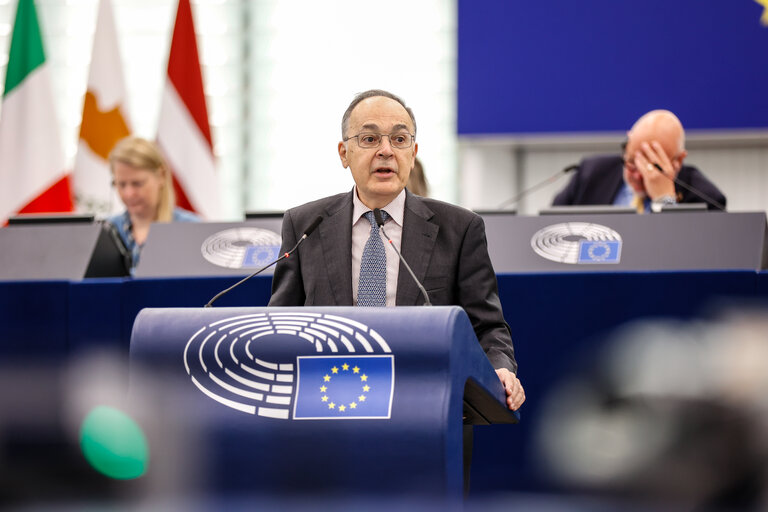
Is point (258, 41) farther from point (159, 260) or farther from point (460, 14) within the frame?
point (159, 260)

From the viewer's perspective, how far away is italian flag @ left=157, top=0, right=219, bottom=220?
5.32 meters

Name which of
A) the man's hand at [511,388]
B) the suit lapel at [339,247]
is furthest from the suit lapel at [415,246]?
the man's hand at [511,388]

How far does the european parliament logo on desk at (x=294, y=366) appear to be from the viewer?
1.42 m

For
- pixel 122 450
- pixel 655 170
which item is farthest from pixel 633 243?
pixel 122 450

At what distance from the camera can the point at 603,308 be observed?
2762 mm

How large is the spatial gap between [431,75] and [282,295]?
4401 millimetres

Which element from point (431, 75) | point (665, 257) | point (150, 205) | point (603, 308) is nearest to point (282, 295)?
point (603, 308)

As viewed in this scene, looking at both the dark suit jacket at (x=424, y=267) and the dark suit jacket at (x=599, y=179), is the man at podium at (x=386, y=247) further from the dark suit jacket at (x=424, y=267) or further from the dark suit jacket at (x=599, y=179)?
the dark suit jacket at (x=599, y=179)

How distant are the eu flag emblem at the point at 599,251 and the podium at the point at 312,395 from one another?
57.5 inches

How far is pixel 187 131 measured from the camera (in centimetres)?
536

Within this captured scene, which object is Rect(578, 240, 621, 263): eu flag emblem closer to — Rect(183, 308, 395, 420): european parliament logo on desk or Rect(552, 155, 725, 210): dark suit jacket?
Rect(552, 155, 725, 210): dark suit jacket

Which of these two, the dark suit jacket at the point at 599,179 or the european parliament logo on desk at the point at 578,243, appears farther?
the dark suit jacket at the point at 599,179

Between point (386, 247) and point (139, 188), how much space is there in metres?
2.05

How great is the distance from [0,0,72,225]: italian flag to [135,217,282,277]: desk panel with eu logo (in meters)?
2.24
